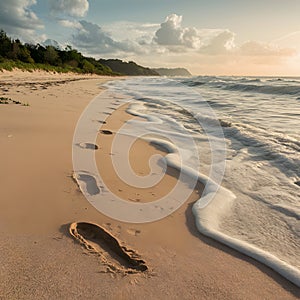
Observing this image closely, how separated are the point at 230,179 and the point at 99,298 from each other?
7.19ft

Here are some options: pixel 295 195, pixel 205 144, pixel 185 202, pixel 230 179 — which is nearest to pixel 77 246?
pixel 185 202

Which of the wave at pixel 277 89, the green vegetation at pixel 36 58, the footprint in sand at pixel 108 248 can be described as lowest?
the footprint in sand at pixel 108 248

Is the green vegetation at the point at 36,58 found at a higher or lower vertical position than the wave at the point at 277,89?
higher

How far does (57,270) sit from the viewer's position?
151cm

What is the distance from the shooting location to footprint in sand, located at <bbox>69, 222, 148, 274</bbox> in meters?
1.61

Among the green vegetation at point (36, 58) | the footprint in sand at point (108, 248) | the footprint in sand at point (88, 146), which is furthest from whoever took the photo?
the green vegetation at point (36, 58)

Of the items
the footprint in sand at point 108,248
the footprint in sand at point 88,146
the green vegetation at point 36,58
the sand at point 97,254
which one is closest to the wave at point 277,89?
the footprint in sand at point 88,146

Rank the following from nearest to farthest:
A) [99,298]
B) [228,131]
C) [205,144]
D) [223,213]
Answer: [99,298]
[223,213]
[205,144]
[228,131]

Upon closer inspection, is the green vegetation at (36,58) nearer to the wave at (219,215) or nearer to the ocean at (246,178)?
the ocean at (246,178)

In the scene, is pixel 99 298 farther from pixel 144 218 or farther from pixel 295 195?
pixel 295 195

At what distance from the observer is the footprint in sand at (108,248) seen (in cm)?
161

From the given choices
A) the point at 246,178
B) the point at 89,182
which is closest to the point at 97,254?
the point at 89,182

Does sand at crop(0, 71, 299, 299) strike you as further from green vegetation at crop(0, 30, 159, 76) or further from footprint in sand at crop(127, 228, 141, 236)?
green vegetation at crop(0, 30, 159, 76)

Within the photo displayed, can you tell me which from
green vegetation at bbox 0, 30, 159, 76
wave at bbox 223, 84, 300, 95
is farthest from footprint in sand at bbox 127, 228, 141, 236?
green vegetation at bbox 0, 30, 159, 76
